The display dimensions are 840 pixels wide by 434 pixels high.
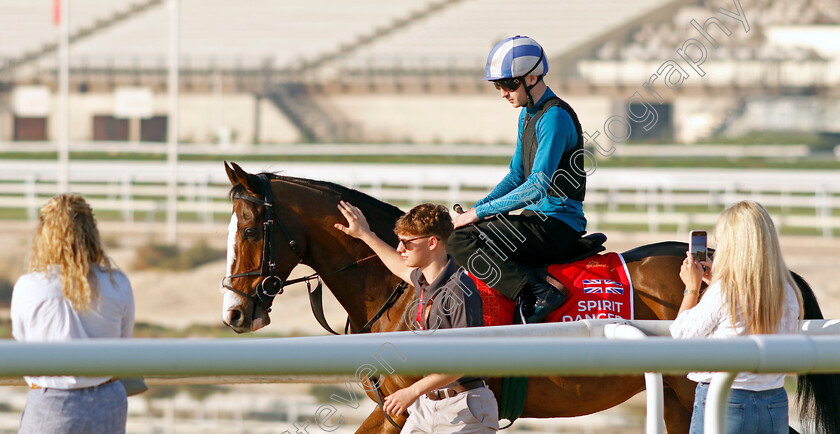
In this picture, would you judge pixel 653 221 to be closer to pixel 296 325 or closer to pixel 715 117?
pixel 296 325

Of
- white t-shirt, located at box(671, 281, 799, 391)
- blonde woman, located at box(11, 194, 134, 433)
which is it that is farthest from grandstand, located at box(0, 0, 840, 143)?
white t-shirt, located at box(671, 281, 799, 391)

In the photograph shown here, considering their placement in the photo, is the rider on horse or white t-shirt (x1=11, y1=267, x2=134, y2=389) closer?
white t-shirt (x1=11, y1=267, x2=134, y2=389)

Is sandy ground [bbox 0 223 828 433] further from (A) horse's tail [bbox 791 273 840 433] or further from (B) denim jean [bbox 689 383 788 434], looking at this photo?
(B) denim jean [bbox 689 383 788 434]

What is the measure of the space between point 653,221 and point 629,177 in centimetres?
237


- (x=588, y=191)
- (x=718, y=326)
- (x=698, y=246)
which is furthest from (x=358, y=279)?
(x=588, y=191)

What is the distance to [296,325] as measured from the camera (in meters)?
13.1

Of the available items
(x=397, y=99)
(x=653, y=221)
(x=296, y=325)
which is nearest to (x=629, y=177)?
(x=653, y=221)

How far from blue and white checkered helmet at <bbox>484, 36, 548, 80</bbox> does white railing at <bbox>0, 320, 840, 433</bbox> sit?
2.64m

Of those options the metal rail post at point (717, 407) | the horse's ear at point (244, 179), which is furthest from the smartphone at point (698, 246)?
the horse's ear at point (244, 179)

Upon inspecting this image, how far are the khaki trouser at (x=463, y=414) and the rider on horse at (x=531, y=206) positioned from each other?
3.12ft

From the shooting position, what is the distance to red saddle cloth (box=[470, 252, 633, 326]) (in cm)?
430

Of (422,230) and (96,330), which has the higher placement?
(422,230)

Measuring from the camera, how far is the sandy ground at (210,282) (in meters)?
13.3

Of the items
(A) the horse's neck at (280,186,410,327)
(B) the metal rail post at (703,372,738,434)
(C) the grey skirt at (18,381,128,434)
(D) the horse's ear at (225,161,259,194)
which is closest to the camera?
(B) the metal rail post at (703,372,738,434)
